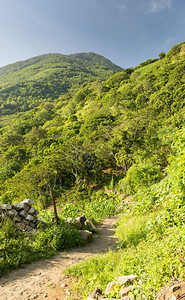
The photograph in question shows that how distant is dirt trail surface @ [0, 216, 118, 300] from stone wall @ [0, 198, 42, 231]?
7.58ft

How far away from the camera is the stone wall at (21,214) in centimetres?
719

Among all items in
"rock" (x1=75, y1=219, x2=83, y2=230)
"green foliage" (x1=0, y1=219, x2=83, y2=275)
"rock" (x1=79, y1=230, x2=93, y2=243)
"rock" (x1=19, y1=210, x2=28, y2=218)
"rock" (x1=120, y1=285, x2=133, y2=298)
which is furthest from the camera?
"rock" (x1=75, y1=219, x2=83, y2=230)

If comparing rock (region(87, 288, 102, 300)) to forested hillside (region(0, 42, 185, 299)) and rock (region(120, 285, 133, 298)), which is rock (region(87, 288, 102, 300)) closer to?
forested hillside (region(0, 42, 185, 299))

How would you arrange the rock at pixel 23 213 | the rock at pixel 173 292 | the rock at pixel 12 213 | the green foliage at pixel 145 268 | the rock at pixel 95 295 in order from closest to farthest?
the rock at pixel 173 292 → the green foliage at pixel 145 268 → the rock at pixel 95 295 → the rock at pixel 12 213 → the rock at pixel 23 213

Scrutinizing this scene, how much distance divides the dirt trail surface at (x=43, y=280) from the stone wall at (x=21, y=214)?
2.31m

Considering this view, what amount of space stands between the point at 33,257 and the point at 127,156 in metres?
14.6

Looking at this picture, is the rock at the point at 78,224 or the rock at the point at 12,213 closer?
the rock at the point at 12,213

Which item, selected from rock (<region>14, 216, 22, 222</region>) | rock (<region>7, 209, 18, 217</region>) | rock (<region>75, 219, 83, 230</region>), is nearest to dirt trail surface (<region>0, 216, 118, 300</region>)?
rock (<region>75, 219, 83, 230</region>)

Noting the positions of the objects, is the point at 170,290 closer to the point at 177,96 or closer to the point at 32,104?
the point at 177,96

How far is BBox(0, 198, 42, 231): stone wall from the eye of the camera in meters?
7.19

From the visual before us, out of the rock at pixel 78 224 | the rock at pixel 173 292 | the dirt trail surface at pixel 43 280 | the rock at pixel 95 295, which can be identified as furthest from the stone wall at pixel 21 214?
the rock at pixel 173 292

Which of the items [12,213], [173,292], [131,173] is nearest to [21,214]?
[12,213]

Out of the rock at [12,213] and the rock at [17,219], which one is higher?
the rock at [12,213]

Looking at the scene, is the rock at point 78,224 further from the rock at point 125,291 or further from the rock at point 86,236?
the rock at point 125,291
